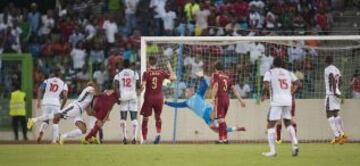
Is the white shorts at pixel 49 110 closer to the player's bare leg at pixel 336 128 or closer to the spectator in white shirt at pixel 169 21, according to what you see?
the player's bare leg at pixel 336 128

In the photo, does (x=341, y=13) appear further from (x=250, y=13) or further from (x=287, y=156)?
(x=287, y=156)

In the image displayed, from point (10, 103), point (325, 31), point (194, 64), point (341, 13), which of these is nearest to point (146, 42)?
point (194, 64)

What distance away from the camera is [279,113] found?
20.9 m

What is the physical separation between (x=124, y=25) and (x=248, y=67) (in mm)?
6415

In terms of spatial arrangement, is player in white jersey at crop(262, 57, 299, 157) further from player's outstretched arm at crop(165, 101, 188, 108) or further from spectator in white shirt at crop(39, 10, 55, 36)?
spectator in white shirt at crop(39, 10, 55, 36)

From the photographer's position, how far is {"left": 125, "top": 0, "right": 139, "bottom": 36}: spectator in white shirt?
36.4 meters

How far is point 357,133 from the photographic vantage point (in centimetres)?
3256

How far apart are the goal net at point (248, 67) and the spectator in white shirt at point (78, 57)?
11.0 feet

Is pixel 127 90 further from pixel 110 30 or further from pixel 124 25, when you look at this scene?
pixel 124 25

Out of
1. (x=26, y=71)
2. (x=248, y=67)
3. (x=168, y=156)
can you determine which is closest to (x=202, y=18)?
(x=248, y=67)

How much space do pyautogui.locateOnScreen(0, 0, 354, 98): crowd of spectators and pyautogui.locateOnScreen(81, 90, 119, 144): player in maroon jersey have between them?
5.68 metres

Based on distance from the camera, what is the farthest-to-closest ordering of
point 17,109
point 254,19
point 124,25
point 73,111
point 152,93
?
point 124,25
point 254,19
point 17,109
point 73,111
point 152,93

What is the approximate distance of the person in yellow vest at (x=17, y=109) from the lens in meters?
31.8

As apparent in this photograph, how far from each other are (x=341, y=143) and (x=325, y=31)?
26.2 ft
